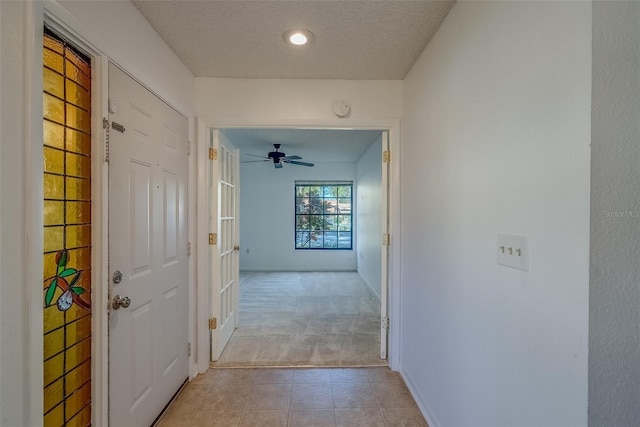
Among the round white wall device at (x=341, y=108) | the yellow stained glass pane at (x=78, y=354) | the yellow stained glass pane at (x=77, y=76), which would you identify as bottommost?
the yellow stained glass pane at (x=78, y=354)

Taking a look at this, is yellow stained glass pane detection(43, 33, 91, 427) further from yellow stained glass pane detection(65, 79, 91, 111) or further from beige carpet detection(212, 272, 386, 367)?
beige carpet detection(212, 272, 386, 367)

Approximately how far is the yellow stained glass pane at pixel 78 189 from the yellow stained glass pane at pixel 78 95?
0.33 metres

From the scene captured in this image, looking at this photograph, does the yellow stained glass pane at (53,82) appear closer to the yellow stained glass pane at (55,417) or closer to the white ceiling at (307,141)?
the yellow stained glass pane at (55,417)

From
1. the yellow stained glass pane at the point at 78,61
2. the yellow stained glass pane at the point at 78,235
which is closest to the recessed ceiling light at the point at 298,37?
the yellow stained glass pane at the point at 78,61

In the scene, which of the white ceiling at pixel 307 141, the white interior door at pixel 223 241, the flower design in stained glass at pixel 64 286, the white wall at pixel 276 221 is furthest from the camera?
the white wall at pixel 276 221

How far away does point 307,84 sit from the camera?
233 cm

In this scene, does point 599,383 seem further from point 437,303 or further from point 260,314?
point 260,314

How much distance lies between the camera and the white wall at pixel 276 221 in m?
6.67

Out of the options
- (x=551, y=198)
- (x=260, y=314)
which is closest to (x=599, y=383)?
(x=551, y=198)

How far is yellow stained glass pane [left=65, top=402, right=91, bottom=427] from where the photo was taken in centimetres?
121

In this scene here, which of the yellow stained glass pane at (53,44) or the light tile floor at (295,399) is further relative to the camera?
the light tile floor at (295,399)

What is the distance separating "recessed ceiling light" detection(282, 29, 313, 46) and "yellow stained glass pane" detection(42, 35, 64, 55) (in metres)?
1.11

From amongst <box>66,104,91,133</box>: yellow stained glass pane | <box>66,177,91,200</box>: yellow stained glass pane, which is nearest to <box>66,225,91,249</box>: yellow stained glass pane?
<box>66,177,91,200</box>: yellow stained glass pane

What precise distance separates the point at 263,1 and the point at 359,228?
17.1 ft
